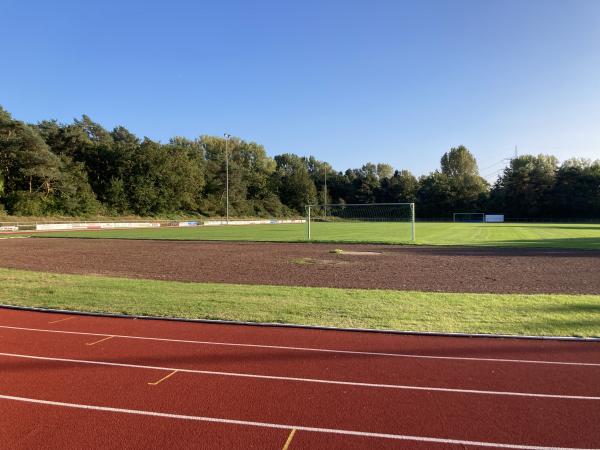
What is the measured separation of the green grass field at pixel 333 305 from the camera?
800 cm

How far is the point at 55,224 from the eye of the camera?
51.4 m

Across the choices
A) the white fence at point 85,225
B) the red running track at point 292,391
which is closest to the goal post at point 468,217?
the white fence at point 85,225

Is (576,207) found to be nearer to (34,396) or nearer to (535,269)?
(535,269)

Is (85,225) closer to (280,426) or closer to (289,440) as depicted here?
(280,426)

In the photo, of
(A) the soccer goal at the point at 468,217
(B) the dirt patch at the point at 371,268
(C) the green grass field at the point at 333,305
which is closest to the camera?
(C) the green grass field at the point at 333,305

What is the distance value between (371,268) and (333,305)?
7.64 metres

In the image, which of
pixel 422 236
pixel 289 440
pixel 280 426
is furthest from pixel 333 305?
pixel 422 236

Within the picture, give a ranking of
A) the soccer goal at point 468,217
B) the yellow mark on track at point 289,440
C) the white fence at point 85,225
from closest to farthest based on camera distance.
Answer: the yellow mark on track at point 289,440
the white fence at point 85,225
the soccer goal at point 468,217

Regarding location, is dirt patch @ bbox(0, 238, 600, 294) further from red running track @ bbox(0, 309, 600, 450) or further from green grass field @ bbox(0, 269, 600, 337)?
red running track @ bbox(0, 309, 600, 450)

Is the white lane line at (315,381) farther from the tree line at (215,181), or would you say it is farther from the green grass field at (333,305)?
the tree line at (215,181)

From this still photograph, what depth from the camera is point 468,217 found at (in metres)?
101

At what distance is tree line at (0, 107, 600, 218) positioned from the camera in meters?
58.4

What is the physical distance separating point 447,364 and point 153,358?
169 inches

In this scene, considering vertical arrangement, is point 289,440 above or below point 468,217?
below
